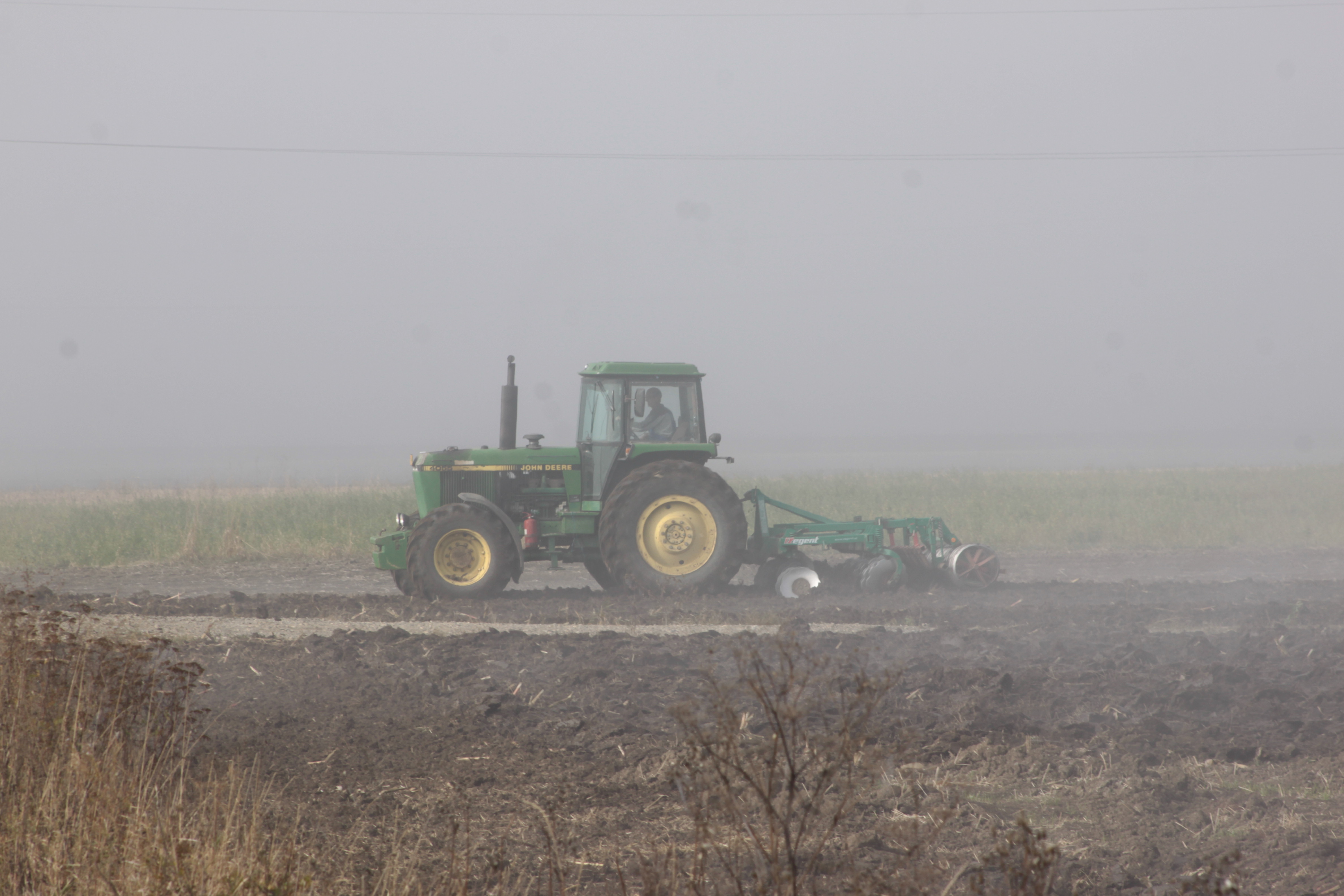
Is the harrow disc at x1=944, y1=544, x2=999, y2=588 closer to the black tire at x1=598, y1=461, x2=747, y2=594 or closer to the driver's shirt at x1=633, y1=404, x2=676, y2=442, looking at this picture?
the black tire at x1=598, y1=461, x2=747, y2=594

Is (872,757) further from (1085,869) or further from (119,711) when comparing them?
(119,711)

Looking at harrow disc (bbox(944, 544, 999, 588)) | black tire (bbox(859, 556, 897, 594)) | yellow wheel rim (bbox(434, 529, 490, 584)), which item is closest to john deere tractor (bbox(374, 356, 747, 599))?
yellow wheel rim (bbox(434, 529, 490, 584))

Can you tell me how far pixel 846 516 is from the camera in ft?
66.0

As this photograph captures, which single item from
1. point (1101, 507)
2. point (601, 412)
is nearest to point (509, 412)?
point (601, 412)

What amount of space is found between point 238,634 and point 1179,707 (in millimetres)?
6718

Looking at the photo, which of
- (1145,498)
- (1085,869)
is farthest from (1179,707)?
(1145,498)

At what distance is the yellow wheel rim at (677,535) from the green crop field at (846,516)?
6.60m

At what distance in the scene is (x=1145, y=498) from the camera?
22.7 m

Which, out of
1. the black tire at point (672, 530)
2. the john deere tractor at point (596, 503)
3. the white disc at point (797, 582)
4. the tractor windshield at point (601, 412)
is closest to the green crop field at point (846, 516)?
the john deere tractor at point (596, 503)

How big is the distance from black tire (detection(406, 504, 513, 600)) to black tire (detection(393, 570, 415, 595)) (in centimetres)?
13

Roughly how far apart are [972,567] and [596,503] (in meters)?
4.05

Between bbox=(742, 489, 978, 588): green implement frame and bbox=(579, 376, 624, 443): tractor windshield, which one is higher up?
bbox=(579, 376, 624, 443): tractor windshield

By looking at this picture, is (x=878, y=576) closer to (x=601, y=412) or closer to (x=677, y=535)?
(x=677, y=535)

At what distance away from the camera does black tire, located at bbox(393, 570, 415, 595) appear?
34.2 ft
